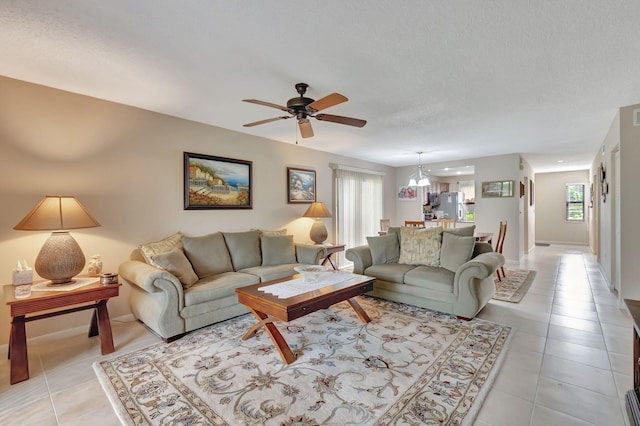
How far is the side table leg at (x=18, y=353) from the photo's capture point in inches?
83.6

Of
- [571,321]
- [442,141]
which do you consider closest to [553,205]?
[442,141]

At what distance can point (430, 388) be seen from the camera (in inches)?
77.2

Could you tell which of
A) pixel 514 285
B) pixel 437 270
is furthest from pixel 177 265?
pixel 514 285

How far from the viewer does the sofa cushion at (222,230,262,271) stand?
3.87m

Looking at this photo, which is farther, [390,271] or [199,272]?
[390,271]

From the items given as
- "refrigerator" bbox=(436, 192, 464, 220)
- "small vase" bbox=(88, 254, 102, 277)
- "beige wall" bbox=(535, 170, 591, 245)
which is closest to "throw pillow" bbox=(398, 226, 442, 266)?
"small vase" bbox=(88, 254, 102, 277)

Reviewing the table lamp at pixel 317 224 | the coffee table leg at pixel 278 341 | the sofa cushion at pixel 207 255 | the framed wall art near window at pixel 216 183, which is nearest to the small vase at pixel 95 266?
the sofa cushion at pixel 207 255

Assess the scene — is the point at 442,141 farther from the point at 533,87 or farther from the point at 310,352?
the point at 310,352

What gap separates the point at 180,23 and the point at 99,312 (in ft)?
8.26

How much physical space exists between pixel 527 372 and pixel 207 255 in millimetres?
3360

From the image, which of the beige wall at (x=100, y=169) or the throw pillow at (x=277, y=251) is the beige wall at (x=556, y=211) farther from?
the beige wall at (x=100, y=169)

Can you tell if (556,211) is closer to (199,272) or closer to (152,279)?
(199,272)

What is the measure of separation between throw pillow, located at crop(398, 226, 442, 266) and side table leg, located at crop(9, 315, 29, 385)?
3866 mm

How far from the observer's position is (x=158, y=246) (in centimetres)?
324
